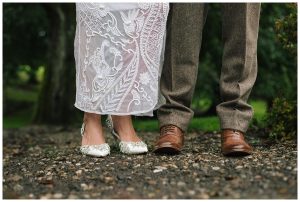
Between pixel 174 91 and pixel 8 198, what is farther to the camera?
pixel 174 91

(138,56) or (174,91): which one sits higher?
(138,56)

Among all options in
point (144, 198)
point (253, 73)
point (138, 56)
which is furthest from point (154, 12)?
point (144, 198)

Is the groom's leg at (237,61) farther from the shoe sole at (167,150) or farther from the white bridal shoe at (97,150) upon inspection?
the white bridal shoe at (97,150)

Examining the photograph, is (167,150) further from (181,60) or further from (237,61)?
(237,61)

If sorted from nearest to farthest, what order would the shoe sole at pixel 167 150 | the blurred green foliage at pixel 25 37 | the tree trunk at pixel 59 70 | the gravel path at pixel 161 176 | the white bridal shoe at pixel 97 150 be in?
the gravel path at pixel 161 176 < the shoe sole at pixel 167 150 < the white bridal shoe at pixel 97 150 < the tree trunk at pixel 59 70 < the blurred green foliage at pixel 25 37

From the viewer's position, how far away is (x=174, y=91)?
3.37 metres

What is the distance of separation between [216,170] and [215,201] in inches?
19.7

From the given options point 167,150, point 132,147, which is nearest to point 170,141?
point 167,150

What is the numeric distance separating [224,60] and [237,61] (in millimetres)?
91

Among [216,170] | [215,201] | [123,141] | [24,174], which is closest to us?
[215,201]

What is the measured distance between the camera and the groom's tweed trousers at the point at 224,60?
3.28 metres

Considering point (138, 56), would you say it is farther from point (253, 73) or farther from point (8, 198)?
point (8, 198)

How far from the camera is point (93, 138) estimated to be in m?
3.44

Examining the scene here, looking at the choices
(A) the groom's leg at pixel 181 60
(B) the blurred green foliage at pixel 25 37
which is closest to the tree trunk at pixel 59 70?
(B) the blurred green foliage at pixel 25 37
